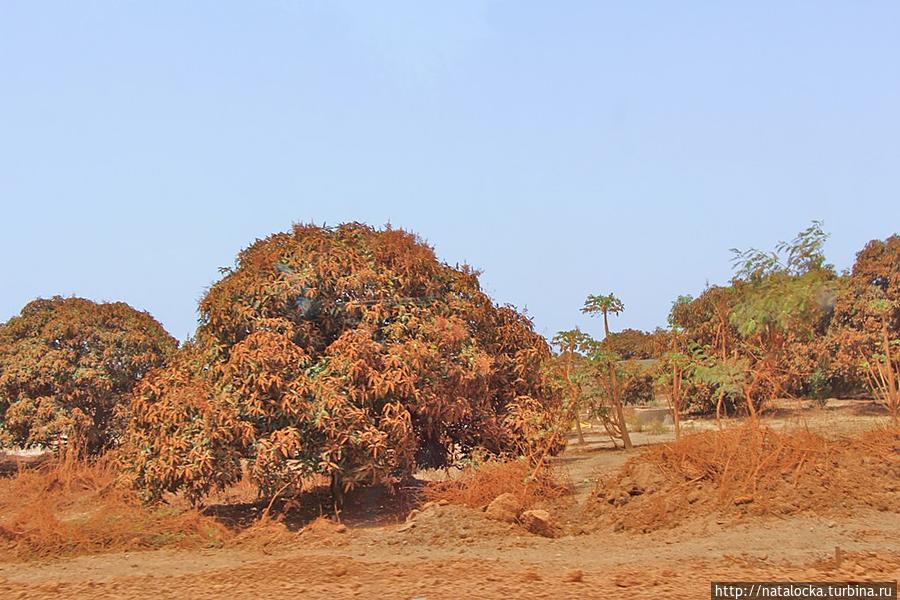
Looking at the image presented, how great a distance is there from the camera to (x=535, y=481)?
36.7 ft

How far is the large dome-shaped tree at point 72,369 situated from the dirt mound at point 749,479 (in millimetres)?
12770

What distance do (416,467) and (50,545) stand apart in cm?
474

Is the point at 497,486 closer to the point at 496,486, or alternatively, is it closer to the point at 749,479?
the point at 496,486

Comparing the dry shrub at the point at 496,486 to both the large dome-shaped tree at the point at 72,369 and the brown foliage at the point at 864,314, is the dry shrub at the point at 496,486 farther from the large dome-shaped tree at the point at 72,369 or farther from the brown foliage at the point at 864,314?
the brown foliage at the point at 864,314

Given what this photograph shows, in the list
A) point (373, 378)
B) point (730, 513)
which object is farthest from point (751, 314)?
point (373, 378)

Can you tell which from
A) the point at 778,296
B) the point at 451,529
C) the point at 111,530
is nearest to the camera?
the point at 451,529

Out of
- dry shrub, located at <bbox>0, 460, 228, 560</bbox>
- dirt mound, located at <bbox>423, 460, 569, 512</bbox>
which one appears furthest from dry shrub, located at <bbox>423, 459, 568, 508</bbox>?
dry shrub, located at <bbox>0, 460, 228, 560</bbox>

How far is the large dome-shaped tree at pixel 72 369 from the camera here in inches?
725

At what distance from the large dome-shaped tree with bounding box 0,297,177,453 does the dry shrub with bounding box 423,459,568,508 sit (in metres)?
10.5

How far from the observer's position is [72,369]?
18828mm

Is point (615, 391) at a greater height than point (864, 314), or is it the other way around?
point (864, 314)

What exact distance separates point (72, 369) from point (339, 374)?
439 inches

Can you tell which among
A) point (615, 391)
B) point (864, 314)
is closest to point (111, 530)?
point (615, 391)

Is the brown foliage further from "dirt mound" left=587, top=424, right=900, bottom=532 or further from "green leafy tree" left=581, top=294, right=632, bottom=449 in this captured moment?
"dirt mound" left=587, top=424, right=900, bottom=532
